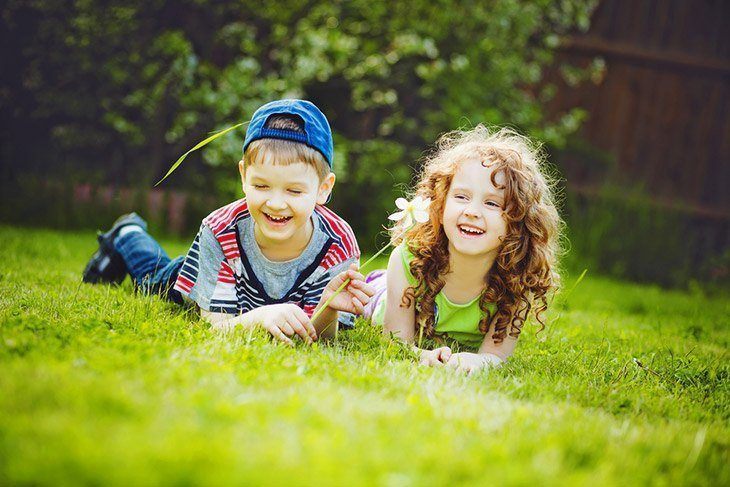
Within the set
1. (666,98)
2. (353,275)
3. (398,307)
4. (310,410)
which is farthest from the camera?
(666,98)

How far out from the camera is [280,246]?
316 centimetres

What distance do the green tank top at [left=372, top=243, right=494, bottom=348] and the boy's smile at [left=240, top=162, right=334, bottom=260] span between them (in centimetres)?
56

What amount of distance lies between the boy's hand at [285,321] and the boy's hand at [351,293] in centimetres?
13

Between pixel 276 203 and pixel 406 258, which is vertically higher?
pixel 276 203

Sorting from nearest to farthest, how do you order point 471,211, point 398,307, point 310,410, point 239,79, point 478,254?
1. point 310,410
2. point 471,211
3. point 478,254
4. point 398,307
5. point 239,79

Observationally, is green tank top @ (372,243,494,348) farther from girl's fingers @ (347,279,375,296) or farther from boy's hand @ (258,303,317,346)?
boy's hand @ (258,303,317,346)

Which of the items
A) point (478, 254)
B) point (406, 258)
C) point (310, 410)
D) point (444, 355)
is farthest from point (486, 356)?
point (310, 410)

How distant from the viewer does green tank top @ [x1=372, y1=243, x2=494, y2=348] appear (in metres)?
3.30

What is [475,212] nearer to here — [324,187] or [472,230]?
[472,230]

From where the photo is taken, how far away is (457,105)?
7441 millimetres

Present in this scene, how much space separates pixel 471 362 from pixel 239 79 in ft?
15.3

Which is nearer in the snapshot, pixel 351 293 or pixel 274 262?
pixel 351 293

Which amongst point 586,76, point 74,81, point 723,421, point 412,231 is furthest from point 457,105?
point 723,421

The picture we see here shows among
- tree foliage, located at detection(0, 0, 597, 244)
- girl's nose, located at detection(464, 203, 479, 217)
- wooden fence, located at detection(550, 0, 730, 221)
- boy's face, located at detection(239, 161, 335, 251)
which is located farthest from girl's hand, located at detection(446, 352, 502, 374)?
wooden fence, located at detection(550, 0, 730, 221)
